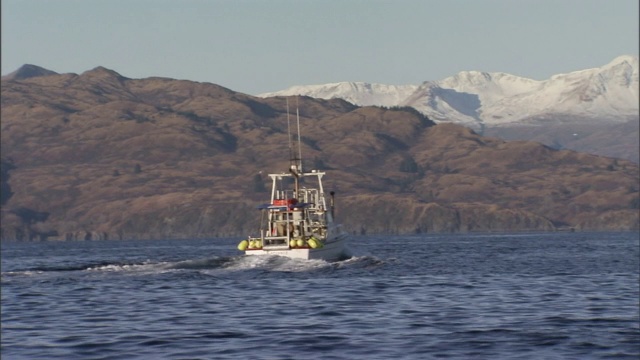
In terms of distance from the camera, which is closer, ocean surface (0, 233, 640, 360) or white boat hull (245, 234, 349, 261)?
ocean surface (0, 233, 640, 360)

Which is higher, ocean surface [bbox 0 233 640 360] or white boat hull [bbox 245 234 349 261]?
white boat hull [bbox 245 234 349 261]

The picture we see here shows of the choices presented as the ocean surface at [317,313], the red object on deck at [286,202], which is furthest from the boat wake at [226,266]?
the red object on deck at [286,202]

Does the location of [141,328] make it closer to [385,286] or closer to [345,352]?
[345,352]

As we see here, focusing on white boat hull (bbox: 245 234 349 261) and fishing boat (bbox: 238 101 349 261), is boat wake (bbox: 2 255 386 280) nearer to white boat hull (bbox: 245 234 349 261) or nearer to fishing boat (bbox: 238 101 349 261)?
white boat hull (bbox: 245 234 349 261)

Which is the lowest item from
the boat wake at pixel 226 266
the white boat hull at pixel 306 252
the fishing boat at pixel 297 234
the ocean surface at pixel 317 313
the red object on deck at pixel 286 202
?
the ocean surface at pixel 317 313

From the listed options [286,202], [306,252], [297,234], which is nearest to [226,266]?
[306,252]

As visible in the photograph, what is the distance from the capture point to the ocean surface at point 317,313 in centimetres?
4947

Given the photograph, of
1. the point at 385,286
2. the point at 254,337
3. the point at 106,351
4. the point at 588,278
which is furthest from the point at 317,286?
the point at 106,351

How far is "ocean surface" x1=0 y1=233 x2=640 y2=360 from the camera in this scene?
49.5 m

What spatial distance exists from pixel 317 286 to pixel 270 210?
37.9 meters

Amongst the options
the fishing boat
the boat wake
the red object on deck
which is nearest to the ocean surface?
the boat wake

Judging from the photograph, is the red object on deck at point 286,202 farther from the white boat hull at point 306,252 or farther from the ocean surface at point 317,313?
the ocean surface at point 317,313

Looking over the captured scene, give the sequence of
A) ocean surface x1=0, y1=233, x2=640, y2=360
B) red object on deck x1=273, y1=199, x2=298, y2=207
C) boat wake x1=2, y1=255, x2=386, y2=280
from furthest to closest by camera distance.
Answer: red object on deck x1=273, y1=199, x2=298, y2=207
boat wake x1=2, y1=255, x2=386, y2=280
ocean surface x1=0, y1=233, x2=640, y2=360

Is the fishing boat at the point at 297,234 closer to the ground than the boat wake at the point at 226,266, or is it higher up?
higher up
